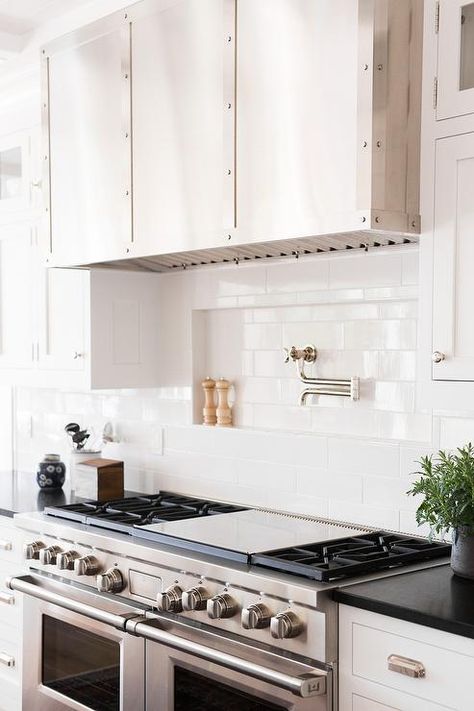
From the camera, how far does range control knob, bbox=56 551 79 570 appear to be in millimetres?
3145

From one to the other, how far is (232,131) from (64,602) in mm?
1593

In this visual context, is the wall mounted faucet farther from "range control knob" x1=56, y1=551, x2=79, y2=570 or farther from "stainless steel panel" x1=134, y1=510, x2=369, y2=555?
"range control knob" x1=56, y1=551, x2=79, y2=570

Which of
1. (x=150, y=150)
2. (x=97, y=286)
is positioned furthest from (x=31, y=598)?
(x=150, y=150)

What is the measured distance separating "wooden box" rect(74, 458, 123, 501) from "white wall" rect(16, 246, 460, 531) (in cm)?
23

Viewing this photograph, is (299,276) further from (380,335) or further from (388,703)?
(388,703)

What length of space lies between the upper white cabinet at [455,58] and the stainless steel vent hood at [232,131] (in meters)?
0.10

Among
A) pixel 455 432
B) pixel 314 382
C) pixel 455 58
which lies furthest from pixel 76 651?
pixel 455 58

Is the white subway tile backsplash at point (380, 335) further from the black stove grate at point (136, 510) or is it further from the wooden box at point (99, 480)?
the wooden box at point (99, 480)

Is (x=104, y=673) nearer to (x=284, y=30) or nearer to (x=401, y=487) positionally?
(x=401, y=487)

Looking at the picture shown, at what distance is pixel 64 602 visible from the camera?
3.09 metres

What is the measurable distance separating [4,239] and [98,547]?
1.78 m

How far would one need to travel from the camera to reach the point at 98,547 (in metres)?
3.08

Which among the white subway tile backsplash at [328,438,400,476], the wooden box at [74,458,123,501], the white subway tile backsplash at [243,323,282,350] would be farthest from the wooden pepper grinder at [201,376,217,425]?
the white subway tile backsplash at [328,438,400,476]

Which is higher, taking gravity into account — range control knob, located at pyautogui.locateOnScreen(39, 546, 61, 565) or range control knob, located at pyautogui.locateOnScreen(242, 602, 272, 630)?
range control knob, located at pyautogui.locateOnScreen(242, 602, 272, 630)
